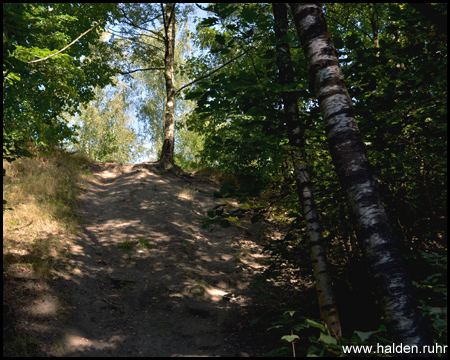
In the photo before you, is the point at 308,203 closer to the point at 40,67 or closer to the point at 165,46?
the point at 40,67

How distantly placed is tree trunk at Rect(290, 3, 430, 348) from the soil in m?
1.52

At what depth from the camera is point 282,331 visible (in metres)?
4.46

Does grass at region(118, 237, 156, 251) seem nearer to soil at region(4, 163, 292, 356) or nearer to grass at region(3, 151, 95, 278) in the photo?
soil at region(4, 163, 292, 356)

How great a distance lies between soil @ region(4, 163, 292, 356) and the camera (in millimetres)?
4062

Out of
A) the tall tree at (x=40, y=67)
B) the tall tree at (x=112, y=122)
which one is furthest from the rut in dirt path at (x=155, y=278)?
the tall tree at (x=112, y=122)

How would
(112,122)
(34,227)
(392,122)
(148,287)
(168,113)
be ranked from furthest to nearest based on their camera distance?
(112,122) < (168,113) < (34,227) < (148,287) < (392,122)

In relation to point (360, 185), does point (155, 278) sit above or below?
below

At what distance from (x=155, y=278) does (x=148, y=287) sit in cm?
37

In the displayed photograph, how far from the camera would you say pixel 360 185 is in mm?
2176

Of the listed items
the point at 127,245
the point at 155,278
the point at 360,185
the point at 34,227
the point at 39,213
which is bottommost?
the point at 155,278

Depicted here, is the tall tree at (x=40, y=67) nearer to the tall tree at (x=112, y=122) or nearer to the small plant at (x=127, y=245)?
the small plant at (x=127, y=245)

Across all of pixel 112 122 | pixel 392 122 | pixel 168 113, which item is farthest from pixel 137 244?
pixel 112 122

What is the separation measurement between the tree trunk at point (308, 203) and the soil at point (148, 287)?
118cm

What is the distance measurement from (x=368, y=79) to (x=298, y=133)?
1121 mm
